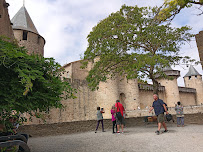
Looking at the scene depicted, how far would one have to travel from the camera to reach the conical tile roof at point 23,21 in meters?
21.6

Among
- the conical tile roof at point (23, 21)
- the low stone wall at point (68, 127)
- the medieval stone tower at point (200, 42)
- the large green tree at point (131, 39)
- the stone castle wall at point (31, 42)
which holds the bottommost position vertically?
the low stone wall at point (68, 127)

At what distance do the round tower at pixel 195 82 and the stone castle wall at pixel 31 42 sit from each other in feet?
116

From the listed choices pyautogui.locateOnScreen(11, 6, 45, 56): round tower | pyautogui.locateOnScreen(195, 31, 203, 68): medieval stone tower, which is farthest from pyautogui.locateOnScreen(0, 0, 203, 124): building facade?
pyautogui.locateOnScreen(195, 31, 203, 68): medieval stone tower

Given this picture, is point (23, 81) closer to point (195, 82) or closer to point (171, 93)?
point (171, 93)

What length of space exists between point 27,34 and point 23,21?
2.55 metres

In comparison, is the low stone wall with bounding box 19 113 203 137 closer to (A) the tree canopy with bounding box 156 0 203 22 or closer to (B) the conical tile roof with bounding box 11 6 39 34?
(A) the tree canopy with bounding box 156 0 203 22

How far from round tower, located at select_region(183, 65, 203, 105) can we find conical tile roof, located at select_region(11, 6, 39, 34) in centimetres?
3658

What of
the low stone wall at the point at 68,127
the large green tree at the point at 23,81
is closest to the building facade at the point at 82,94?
the low stone wall at the point at 68,127

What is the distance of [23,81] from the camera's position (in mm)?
2723

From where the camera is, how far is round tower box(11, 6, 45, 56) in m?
20.6

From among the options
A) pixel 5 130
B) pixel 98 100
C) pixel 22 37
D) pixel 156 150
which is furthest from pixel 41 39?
pixel 156 150

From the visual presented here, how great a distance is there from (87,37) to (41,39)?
12051 millimetres

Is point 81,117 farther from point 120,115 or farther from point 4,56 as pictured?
point 4,56

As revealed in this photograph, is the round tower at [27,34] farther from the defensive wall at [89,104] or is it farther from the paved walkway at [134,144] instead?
the paved walkway at [134,144]
